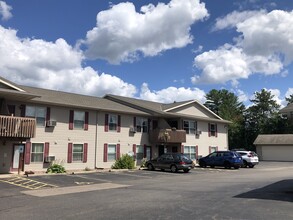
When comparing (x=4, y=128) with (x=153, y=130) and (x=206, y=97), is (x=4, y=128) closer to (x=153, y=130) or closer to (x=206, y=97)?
(x=153, y=130)

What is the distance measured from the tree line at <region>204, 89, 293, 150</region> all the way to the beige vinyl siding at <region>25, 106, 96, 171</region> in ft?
139

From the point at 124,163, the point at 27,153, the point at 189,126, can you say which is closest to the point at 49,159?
the point at 27,153

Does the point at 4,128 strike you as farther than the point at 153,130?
No

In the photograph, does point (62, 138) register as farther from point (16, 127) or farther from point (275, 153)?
point (275, 153)

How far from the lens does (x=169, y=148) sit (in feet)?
117

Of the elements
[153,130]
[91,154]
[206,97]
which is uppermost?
[206,97]

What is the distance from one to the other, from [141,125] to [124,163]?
205 inches

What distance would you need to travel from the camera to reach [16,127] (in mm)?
21500

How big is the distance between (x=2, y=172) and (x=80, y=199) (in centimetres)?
1243

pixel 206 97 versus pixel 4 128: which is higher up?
pixel 206 97

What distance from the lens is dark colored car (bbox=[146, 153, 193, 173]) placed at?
26.3 m

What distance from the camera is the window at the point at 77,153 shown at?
2688 cm

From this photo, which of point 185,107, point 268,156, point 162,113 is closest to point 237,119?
point 268,156

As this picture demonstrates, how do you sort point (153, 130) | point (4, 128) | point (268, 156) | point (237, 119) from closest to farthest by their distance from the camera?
point (4, 128) < point (153, 130) < point (268, 156) < point (237, 119)
